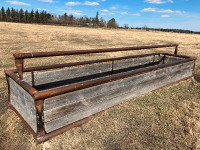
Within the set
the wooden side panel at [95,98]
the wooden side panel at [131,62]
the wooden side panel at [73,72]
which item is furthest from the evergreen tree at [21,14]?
the wooden side panel at [95,98]

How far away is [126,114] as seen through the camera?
8.49ft

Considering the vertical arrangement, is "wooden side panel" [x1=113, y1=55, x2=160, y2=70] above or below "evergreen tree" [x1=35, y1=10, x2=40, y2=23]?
below

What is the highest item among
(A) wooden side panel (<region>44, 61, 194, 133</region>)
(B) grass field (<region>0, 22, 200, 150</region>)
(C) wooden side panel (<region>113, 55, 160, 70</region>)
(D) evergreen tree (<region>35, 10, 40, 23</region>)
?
(D) evergreen tree (<region>35, 10, 40, 23</region>)

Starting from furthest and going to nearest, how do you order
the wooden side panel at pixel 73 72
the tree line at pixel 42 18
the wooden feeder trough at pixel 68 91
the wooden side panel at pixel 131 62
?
1. the tree line at pixel 42 18
2. the wooden side panel at pixel 131 62
3. the wooden side panel at pixel 73 72
4. the wooden feeder trough at pixel 68 91

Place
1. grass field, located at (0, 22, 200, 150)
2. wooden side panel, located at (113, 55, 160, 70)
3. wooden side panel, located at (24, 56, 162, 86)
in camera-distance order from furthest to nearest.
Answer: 1. wooden side panel, located at (113, 55, 160, 70)
2. wooden side panel, located at (24, 56, 162, 86)
3. grass field, located at (0, 22, 200, 150)

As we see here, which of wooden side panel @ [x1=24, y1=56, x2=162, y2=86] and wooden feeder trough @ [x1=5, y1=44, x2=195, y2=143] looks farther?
wooden side panel @ [x1=24, y1=56, x2=162, y2=86]

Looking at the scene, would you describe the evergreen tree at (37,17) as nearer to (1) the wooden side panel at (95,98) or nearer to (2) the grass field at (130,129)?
(2) the grass field at (130,129)

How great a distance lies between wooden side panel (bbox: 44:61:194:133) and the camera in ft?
5.99

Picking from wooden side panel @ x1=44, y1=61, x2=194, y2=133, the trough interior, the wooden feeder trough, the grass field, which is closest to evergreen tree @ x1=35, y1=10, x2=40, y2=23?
the trough interior

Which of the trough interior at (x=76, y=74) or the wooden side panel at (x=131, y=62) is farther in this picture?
the wooden side panel at (x=131, y=62)

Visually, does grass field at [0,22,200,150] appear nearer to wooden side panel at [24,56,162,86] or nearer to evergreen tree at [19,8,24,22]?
wooden side panel at [24,56,162,86]

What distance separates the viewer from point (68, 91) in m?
1.82

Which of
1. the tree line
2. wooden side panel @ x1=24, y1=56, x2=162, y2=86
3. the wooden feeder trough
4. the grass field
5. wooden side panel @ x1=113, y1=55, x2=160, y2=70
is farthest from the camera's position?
the tree line

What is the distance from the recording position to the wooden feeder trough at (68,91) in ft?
5.73
